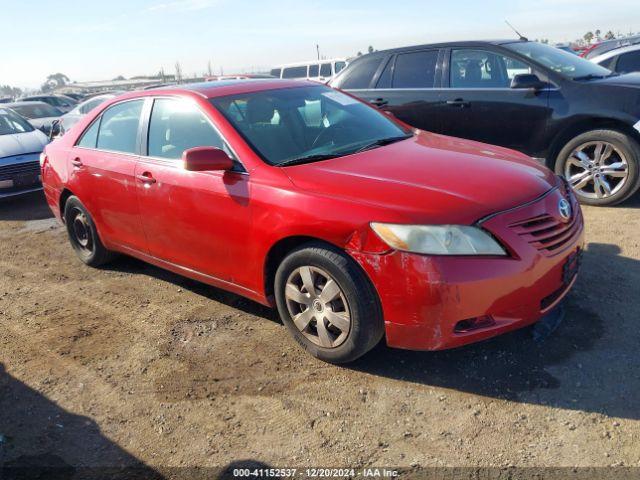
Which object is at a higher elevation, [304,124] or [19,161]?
[304,124]

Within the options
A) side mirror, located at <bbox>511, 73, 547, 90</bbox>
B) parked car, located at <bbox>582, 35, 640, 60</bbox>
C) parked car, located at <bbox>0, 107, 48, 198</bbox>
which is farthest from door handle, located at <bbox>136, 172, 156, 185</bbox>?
parked car, located at <bbox>582, 35, 640, 60</bbox>

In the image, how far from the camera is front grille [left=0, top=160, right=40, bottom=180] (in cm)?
793

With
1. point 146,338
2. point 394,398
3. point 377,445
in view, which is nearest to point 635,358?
point 394,398

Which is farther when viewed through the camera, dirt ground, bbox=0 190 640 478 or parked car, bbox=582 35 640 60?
parked car, bbox=582 35 640 60

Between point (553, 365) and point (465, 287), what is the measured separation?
0.82 meters

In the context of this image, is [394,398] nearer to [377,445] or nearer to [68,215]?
[377,445]

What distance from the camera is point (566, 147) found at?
566 cm

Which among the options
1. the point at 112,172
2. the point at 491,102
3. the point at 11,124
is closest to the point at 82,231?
the point at 112,172

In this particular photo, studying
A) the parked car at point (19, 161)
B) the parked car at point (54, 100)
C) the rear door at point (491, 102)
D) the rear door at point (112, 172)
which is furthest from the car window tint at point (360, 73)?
the parked car at point (54, 100)

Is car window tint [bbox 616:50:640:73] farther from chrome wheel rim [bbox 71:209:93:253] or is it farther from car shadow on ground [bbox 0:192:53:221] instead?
car shadow on ground [bbox 0:192:53:221]

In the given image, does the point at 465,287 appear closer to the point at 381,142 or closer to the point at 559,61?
the point at 381,142

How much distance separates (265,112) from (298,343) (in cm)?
162

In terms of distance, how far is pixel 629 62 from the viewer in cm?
934

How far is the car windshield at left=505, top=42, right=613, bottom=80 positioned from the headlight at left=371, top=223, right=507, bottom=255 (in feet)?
12.8
